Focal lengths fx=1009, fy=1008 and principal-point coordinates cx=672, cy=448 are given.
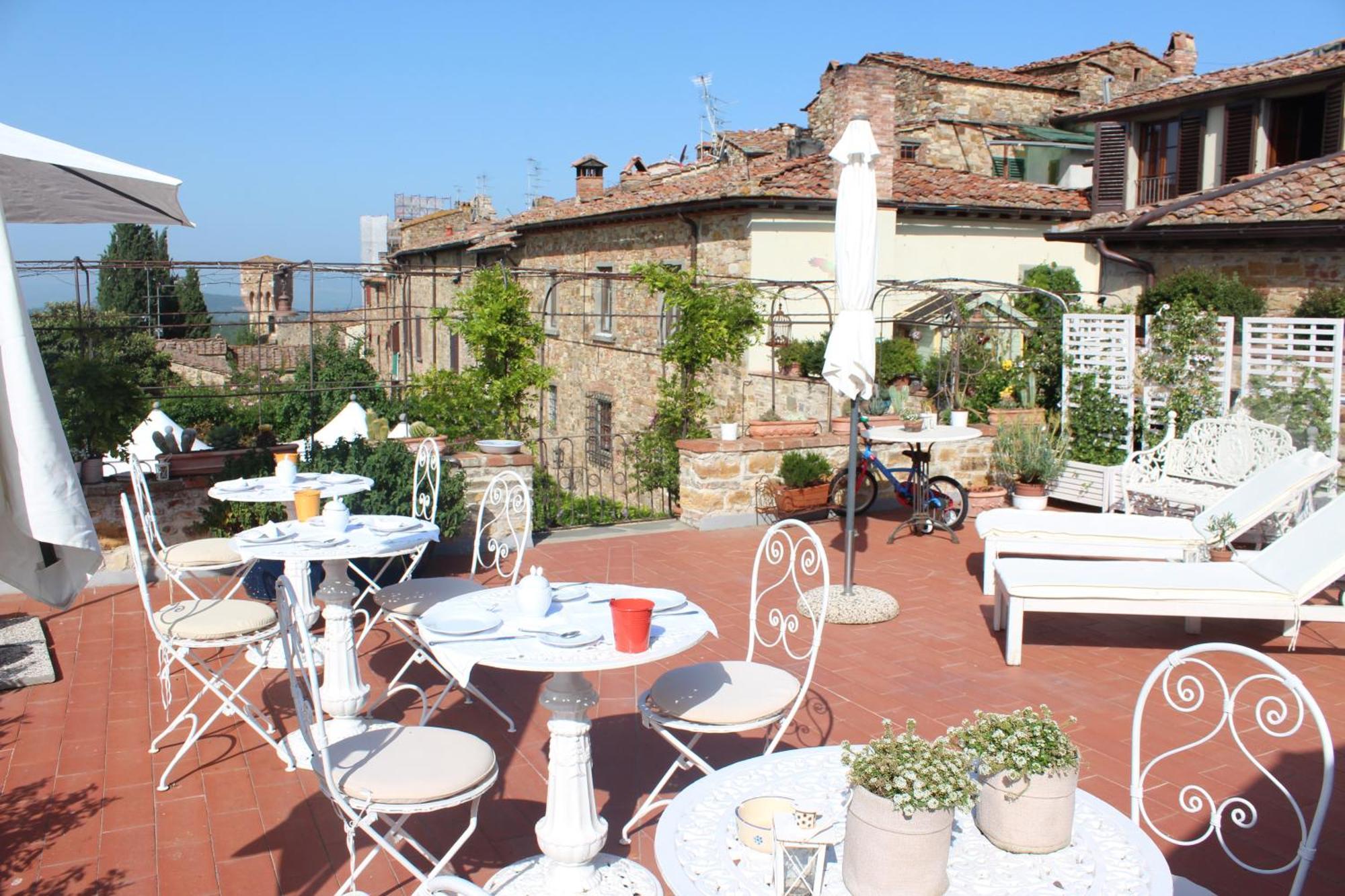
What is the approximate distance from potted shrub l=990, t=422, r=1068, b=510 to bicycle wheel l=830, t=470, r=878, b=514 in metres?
1.30

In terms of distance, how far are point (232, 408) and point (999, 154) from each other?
16.5m

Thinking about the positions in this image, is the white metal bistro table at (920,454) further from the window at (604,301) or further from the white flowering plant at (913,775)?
the window at (604,301)

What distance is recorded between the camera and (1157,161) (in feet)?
49.7

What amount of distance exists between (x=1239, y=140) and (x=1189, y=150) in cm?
70

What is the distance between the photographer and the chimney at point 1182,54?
73.9 ft

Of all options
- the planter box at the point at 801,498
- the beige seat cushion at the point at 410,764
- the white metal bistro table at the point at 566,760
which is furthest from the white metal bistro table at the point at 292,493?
the planter box at the point at 801,498

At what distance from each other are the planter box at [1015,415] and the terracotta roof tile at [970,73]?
43.5 feet

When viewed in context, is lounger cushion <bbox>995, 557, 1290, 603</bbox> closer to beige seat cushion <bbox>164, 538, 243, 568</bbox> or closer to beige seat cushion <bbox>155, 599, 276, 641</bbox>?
Answer: beige seat cushion <bbox>155, 599, 276, 641</bbox>

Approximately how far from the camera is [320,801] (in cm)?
375

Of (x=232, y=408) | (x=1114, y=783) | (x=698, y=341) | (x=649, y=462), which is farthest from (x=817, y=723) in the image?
(x=232, y=408)

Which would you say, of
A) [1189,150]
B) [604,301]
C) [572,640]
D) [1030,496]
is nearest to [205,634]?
[572,640]

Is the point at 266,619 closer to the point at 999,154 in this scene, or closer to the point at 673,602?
the point at 673,602

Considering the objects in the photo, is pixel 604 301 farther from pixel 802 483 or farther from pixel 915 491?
pixel 915 491

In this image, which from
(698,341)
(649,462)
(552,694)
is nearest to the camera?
(552,694)
